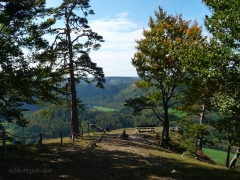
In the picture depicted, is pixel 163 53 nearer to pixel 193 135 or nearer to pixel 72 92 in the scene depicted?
pixel 193 135

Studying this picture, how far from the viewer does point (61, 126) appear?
14862 centimetres

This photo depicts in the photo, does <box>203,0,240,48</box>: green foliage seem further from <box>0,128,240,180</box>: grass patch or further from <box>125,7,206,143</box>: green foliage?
<box>0,128,240,180</box>: grass patch

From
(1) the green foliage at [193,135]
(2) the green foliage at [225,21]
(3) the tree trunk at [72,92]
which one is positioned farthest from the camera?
(3) the tree trunk at [72,92]

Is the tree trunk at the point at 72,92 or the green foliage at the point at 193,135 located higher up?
the tree trunk at the point at 72,92

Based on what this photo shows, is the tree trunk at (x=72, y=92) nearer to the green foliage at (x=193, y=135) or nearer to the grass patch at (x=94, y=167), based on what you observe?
the grass patch at (x=94, y=167)

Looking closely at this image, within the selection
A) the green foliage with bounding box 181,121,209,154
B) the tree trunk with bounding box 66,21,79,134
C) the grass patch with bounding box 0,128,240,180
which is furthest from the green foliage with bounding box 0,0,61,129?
the green foliage with bounding box 181,121,209,154

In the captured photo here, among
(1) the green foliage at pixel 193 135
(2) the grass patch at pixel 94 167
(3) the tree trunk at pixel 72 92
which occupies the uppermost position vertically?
(3) the tree trunk at pixel 72 92

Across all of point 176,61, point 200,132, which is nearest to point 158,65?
point 176,61

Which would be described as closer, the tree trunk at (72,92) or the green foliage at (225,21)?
the green foliage at (225,21)

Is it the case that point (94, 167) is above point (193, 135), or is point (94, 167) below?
below

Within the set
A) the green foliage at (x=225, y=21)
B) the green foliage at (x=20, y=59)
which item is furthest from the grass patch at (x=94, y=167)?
the green foliage at (x=225, y=21)

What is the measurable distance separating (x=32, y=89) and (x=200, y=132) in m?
13.2

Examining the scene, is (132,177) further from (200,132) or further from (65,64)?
(65,64)

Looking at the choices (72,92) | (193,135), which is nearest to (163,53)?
(193,135)
